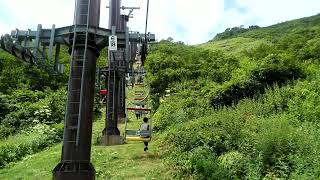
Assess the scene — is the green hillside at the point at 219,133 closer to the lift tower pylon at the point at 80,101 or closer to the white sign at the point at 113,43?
the lift tower pylon at the point at 80,101

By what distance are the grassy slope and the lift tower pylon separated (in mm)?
2648

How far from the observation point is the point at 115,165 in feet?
55.2

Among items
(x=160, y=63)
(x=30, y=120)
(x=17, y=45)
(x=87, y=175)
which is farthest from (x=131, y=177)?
(x=160, y=63)

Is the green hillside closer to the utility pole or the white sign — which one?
the utility pole

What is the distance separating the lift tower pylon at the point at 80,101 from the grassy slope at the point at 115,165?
265 centimetres

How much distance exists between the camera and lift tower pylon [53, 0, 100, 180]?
12.1 metres

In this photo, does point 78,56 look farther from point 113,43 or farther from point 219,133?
point 219,133

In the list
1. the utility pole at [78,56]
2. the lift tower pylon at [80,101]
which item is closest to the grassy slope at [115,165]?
the lift tower pylon at [80,101]

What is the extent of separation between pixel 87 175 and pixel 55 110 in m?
26.4

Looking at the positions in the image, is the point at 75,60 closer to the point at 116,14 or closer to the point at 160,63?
the point at 116,14

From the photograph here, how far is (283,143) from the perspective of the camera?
464 inches

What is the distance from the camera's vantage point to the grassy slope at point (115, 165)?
14.9 metres

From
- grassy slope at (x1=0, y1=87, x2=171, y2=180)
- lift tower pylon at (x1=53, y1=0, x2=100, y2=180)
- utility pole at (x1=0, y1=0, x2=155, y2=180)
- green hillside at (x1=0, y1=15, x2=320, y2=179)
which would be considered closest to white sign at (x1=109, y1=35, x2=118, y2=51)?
utility pole at (x1=0, y1=0, x2=155, y2=180)

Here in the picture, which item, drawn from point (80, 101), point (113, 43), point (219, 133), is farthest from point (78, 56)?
point (219, 133)
